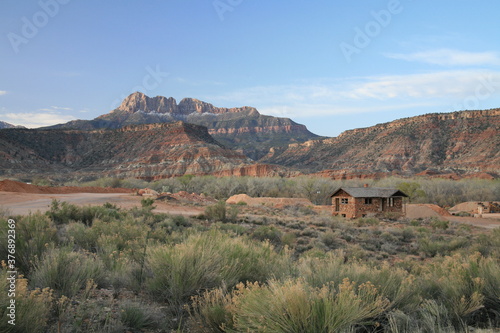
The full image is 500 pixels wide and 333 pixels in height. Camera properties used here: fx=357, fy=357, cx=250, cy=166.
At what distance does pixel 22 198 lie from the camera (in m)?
27.7

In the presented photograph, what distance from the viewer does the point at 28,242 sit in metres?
7.55

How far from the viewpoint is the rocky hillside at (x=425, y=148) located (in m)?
80.6

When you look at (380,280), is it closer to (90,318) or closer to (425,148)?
(90,318)

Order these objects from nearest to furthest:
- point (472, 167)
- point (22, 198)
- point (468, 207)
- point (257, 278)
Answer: point (257, 278), point (22, 198), point (468, 207), point (472, 167)

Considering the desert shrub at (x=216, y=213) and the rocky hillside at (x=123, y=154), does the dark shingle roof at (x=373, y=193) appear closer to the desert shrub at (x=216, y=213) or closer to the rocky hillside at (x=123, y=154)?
the desert shrub at (x=216, y=213)

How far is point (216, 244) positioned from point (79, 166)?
9849 centimetres

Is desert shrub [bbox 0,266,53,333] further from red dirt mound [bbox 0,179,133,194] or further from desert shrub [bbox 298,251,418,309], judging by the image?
red dirt mound [bbox 0,179,133,194]

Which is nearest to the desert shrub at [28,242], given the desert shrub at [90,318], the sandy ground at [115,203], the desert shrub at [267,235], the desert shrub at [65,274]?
the desert shrub at [65,274]

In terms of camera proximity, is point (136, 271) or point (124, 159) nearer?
point (136, 271)

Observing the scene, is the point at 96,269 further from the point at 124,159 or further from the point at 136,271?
the point at 124,159

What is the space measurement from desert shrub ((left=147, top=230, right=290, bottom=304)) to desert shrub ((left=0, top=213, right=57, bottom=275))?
201cm

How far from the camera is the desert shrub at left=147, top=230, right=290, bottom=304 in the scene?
18.0 feet

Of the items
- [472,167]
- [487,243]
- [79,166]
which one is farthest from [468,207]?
[79,166]

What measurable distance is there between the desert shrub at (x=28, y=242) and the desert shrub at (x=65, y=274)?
0.32 metres
